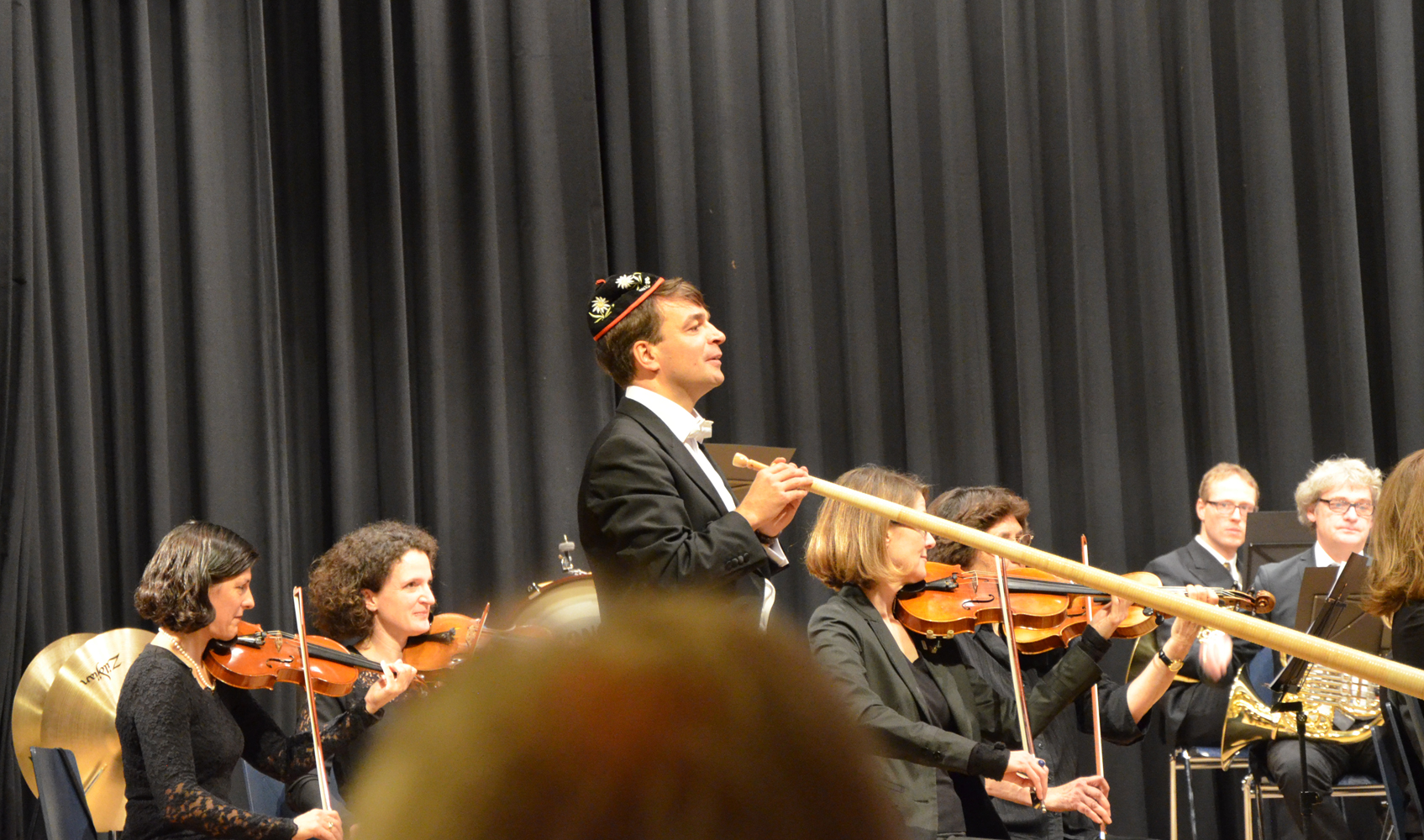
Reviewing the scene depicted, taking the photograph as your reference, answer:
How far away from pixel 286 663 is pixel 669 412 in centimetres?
152

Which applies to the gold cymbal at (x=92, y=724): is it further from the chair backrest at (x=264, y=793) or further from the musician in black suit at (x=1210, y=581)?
the musician in black suit at (x=1210, y=581)

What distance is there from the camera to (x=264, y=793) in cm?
297

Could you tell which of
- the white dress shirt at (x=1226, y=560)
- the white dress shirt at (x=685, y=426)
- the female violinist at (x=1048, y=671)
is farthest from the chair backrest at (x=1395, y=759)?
the white dress shirt at (x=1226, y=560)

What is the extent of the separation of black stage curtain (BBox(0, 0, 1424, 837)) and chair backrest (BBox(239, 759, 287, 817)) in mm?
1061

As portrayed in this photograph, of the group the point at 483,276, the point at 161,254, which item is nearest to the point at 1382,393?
the point at 483,276

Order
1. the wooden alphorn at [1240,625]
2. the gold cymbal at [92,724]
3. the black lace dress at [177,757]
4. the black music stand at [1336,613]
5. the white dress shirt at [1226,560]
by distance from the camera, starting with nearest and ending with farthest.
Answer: the wooden alphorn at [1240,625]
the black lace dress at [177,757]
the black music stand at [1336,613]
the gold cymbal at [92,724]
the white dress shirt at [1226,560]

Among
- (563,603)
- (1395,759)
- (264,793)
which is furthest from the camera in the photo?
(563,603)

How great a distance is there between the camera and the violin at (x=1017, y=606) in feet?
9.71

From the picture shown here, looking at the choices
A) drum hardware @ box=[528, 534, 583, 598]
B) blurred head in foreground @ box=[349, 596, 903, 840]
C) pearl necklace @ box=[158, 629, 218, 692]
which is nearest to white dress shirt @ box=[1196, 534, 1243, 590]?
drum hardware @ box=[528, 534, 583, 598]

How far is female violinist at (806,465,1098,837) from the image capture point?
2543mm

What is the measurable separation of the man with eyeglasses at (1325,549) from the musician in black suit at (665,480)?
2.42 meters

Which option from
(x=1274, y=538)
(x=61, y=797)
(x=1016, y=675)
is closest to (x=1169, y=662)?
(x=1016, y=675)

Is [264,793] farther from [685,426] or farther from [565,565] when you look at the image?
[685,426]

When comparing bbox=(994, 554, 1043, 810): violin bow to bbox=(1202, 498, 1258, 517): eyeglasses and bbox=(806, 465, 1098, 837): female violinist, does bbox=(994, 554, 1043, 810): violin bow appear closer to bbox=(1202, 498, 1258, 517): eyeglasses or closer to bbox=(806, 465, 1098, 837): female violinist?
bbox=(806, 465, 1098, 837): female violinist
